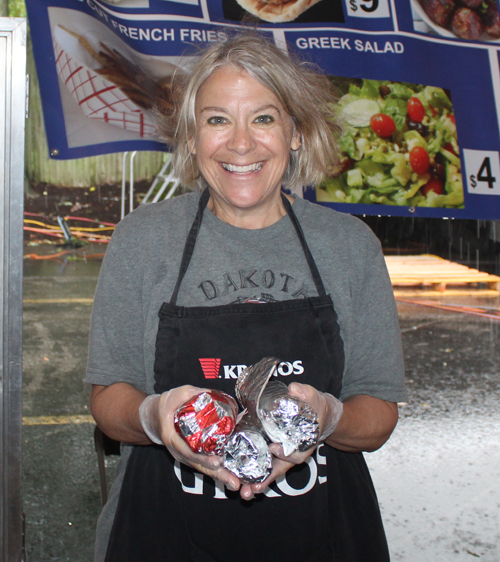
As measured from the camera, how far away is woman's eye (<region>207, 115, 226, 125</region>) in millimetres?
1156

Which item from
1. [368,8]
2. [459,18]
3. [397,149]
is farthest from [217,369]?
[459,18]

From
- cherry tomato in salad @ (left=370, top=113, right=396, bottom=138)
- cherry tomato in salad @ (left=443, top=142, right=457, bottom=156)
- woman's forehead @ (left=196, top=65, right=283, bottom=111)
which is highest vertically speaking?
cherry tomato in salad @ (left=370, top=113, right=396, bottom=138)

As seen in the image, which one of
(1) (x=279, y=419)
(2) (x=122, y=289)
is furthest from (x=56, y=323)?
(1) (x=279, y=419)

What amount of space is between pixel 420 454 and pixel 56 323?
2.51 meters

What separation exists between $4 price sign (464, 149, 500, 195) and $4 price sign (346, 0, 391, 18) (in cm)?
63

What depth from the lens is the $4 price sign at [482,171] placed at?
2.32 m

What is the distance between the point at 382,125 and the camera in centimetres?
229

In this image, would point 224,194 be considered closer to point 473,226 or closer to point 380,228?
point 380,228

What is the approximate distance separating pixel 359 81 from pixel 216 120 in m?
1.28

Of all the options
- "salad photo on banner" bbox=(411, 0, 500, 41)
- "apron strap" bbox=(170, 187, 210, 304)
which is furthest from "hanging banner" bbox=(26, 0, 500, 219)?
Result: "apron strap" bbox=(170, 187, 210, 304)

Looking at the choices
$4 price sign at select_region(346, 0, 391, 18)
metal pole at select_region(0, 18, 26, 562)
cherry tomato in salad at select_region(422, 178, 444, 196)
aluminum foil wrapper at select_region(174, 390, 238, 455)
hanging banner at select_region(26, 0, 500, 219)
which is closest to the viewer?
aluminum foil wrapper at select_region(174, 390, 238, 455)

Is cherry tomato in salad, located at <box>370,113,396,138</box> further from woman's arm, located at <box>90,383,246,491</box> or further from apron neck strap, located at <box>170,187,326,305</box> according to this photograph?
woman's arm, located at <box>90,383,246,491</box>

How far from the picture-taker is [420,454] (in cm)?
273

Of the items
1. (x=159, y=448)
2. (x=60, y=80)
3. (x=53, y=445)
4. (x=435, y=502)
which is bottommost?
(x=435, y=502)
